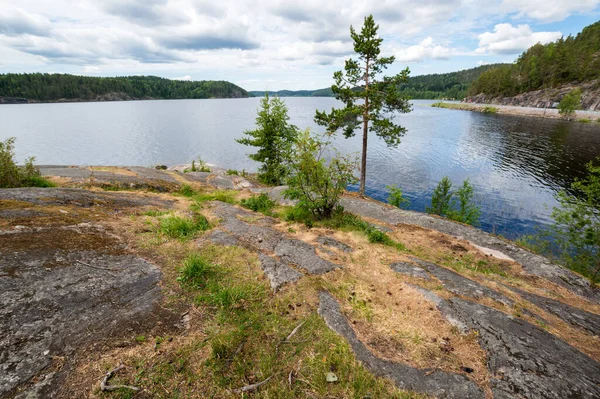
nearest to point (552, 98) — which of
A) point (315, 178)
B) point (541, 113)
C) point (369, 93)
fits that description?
point (541, 113)

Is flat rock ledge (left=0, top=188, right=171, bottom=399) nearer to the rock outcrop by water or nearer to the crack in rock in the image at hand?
the crack in rock

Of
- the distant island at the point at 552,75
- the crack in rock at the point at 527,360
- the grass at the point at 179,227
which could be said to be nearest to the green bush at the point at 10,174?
the grass at the point at 179,227

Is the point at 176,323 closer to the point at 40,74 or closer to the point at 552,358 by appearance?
the point at 552,358

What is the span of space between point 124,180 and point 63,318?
55.4 ft

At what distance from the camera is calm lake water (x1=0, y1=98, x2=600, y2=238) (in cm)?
3112

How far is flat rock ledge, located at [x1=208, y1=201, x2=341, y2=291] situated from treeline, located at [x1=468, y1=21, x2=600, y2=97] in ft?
493

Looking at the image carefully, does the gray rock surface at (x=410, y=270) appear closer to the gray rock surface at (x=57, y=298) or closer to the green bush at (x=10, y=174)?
the gray rock surface at (x=57, y=298)

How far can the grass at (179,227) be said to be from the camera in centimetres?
938

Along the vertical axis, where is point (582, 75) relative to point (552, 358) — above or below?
above

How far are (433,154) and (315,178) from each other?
1738 inches

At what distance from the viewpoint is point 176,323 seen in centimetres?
536

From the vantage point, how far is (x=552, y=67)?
112750mm

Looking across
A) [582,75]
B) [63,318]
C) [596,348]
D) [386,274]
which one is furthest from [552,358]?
[582,75]

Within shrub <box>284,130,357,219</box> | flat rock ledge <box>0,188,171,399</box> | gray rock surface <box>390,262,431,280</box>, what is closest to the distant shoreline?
shrub <box>284,130,357,219</box>
